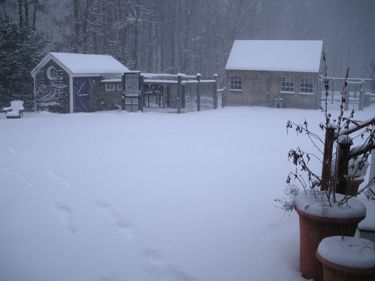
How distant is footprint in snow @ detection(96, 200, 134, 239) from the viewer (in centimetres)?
535

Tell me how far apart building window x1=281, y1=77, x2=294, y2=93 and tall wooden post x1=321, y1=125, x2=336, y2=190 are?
74.5 ft

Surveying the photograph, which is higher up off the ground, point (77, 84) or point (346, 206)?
point (77, 84)

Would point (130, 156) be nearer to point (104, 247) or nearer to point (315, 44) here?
point (104, 247)

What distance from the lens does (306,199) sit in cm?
420

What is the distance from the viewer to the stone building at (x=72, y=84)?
2170 centimetres

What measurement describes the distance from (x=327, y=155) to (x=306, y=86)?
22671 millimetres

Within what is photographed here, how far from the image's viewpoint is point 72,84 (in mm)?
21406

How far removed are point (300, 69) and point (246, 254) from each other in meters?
22.7

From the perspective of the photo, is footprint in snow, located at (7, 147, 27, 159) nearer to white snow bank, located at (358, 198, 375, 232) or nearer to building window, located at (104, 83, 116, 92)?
white snow bank, located at (358, 198, 375, 232)

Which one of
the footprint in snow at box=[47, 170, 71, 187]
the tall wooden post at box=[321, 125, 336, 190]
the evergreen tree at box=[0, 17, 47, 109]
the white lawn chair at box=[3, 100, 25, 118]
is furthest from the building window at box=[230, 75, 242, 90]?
the tall wooden post at box=[321, 125, 336, 190]

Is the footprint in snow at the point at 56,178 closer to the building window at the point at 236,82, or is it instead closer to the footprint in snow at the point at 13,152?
the footprint in snow at the point at 13,152

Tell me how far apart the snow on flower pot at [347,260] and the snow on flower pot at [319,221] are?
0.31 m

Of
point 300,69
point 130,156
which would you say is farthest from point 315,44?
point 130,156

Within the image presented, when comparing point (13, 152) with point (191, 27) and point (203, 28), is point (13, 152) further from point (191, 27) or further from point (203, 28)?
point (191, 27)
